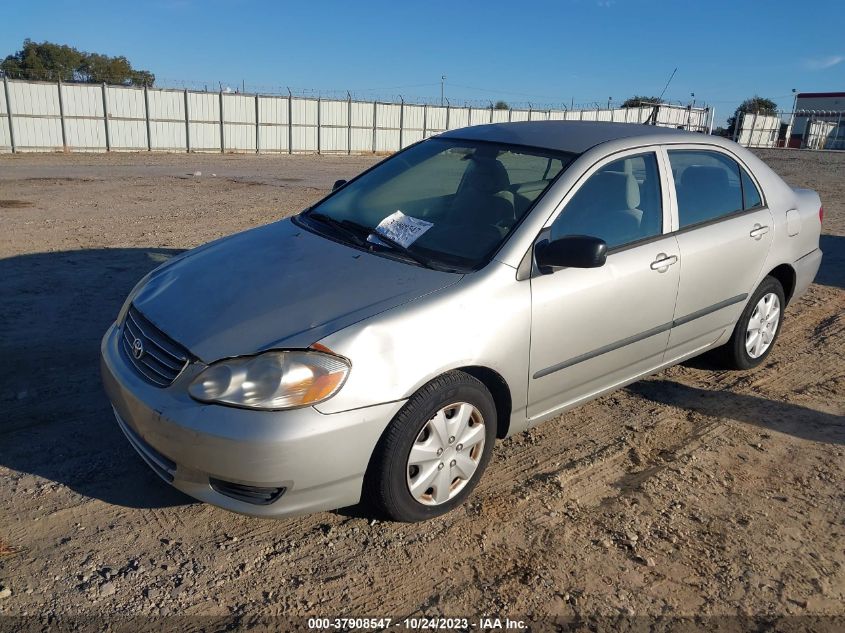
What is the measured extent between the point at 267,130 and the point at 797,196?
29302mm

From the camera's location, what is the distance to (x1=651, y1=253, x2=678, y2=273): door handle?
12.1 feet

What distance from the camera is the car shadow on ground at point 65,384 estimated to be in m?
3.21

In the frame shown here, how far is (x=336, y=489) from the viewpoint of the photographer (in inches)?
105

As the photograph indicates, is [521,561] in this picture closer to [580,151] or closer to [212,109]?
[580,151]

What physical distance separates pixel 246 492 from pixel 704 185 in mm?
3318

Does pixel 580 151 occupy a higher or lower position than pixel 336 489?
higher

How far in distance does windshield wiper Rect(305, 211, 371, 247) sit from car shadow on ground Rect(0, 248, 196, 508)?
1525mm

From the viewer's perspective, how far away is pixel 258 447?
247 centimetres

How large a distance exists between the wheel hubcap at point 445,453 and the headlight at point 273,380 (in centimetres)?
50

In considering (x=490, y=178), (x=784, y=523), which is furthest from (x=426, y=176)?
(x=784, y=523)

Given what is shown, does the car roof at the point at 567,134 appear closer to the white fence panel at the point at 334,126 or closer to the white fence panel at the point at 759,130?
the white fence panel at the point at 334,126

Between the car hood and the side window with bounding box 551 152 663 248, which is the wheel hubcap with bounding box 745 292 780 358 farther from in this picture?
the car hood

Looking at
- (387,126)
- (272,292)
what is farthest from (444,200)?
(387,126)

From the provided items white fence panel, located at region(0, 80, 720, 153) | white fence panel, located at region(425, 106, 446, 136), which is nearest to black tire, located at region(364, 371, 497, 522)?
white fence panel, located at region(0, 80, 720, 153)
